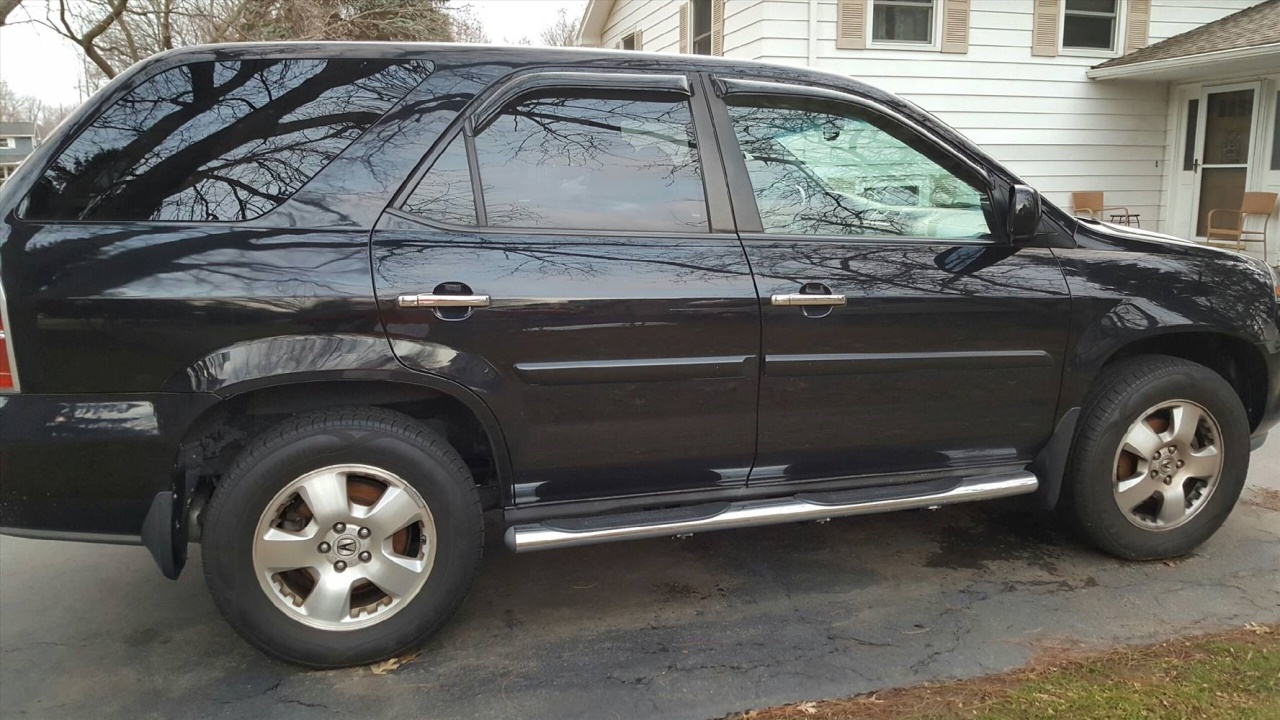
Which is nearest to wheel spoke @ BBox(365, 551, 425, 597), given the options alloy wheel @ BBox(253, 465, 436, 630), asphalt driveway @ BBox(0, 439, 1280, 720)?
alloy wheel @ BBox(253, 465, 436, 630)

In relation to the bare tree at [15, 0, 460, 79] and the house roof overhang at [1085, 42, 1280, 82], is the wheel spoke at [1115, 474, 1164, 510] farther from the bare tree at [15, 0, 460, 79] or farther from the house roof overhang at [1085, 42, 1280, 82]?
the bare tree at [15, 0, 460, 79]

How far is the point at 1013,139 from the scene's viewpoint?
1070cm

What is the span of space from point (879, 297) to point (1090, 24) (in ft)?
33.1

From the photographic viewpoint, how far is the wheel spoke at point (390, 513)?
271 centimetres

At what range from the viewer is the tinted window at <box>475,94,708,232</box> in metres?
2.83

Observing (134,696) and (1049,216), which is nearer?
(134,696)

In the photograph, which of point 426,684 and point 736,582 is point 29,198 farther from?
point 736,582

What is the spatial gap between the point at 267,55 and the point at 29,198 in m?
0.78

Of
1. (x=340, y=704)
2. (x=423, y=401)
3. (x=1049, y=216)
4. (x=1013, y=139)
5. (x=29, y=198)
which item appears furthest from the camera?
(x=1013, y=139)

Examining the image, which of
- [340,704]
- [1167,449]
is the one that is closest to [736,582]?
[340,704]

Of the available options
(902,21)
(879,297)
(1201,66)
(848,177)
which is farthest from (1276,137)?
(879,297)

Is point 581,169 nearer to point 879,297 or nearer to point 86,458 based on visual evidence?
point 879,297

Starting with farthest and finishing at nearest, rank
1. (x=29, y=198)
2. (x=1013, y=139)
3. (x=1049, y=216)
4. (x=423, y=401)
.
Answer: (x=1013, y=139)
(x=1049, y=216)
(x=423, y=401)
(x=29, y=198)

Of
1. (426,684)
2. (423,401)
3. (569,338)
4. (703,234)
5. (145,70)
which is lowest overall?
(426,684)
